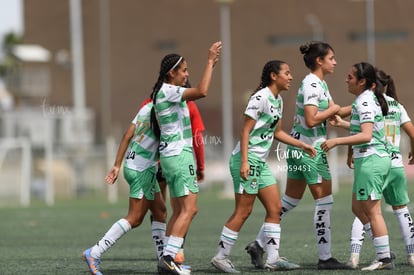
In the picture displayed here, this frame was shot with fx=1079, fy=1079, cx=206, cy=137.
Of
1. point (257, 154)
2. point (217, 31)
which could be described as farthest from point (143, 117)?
point (217, 31)

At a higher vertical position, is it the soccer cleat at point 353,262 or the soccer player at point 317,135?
the soccer player at point 317,135

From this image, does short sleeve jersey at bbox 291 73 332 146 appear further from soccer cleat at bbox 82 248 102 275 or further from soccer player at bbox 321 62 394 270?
soccer cleat at bbox 82 248 102 275

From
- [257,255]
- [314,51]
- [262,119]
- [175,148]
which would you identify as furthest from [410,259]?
[175,148]

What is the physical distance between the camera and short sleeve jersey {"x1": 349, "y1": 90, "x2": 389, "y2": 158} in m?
9.98

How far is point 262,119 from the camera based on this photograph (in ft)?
33.4

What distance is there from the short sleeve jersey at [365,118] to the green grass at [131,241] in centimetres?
113

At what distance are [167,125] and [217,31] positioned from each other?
49917mm

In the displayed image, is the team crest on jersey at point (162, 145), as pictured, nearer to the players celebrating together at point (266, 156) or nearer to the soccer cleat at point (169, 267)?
the players celebrating together at point (266, 156)

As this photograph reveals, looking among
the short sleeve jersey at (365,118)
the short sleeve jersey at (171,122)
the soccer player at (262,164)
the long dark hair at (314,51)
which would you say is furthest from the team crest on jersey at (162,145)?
the short sleeve jersey at (365,118)

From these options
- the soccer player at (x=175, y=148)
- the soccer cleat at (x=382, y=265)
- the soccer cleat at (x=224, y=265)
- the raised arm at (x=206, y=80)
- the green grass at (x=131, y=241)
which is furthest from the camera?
the green grass at (x=131, y=241)

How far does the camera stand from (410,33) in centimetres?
5378

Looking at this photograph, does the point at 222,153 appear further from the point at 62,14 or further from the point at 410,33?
the point at 62,14

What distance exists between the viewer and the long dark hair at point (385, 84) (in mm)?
10344

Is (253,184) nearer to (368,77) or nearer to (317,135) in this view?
(317,135)
